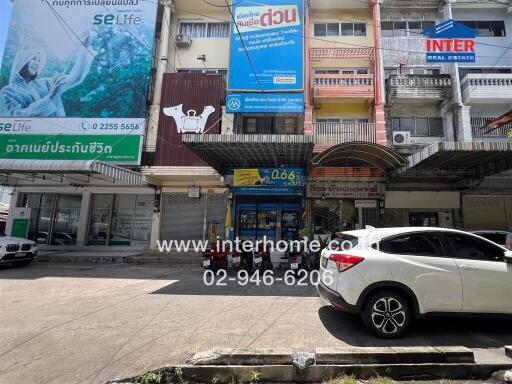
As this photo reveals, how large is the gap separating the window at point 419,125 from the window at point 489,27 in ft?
19.0

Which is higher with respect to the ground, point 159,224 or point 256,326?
point 159,224

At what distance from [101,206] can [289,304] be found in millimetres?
14529

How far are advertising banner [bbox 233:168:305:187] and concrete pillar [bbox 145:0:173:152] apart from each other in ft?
16.4

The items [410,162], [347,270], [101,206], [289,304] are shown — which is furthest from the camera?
[101,206]

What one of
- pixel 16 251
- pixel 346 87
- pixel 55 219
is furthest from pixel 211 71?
pixel 16 251

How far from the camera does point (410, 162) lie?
40.2 ft

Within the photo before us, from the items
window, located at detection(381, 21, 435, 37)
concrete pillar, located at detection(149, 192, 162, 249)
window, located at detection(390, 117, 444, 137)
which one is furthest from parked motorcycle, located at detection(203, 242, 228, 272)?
window, located at detection(381, 21, 435, 37)

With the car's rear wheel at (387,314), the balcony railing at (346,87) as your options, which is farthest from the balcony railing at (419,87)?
the car's rear wheel at (387,314)

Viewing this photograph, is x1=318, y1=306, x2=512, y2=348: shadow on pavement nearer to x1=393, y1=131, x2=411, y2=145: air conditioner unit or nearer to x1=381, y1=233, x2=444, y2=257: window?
x1=381, y1=233, x2=444, y2=257: window

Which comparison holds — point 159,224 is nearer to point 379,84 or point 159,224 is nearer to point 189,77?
point 189,77

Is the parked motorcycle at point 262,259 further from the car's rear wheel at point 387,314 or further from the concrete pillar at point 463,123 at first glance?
the concrete pillar at point 463,123

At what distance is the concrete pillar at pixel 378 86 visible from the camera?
50.3ft

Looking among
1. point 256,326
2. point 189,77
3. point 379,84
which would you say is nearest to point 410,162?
point 379,84

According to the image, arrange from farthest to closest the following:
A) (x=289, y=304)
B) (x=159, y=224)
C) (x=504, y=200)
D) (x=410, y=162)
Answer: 1. (x=159, y=224)
2. (x=504, y=200)
3. (x=410, y=162)
4. (x=289, y=304)
